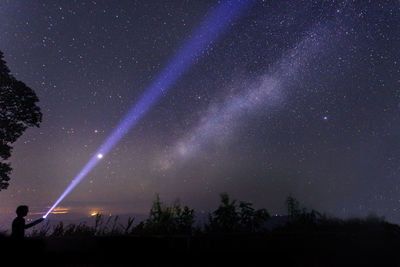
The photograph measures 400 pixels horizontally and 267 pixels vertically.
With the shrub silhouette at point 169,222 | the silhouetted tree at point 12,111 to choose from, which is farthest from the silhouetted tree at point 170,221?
the silhouetted tree at point 12,111

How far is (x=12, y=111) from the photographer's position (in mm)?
10344

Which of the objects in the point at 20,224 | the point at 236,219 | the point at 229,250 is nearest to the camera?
the point at 20,224

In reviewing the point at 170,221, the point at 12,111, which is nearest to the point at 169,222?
the point at 170,221

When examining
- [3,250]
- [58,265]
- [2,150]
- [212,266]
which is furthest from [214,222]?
[2,150]

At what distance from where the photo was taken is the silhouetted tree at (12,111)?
10.1 meters

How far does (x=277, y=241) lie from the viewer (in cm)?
628

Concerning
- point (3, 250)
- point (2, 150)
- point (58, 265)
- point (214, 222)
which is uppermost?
point (2, 150)

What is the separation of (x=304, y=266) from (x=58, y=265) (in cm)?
559

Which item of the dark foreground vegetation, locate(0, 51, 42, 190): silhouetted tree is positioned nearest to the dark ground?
the dark foreground vegetation

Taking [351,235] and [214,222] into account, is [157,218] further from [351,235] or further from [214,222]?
[351,235]

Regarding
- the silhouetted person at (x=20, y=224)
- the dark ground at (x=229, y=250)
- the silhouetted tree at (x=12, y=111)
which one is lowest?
the dark ground at (x=229, y=250)

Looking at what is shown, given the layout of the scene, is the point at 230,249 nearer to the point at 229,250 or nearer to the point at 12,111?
the point at 229,250

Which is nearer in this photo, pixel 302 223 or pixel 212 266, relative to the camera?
pixel 212 266

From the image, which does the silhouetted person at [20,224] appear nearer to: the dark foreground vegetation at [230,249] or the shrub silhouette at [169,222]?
the dark foreground vegetation at [230,249]
